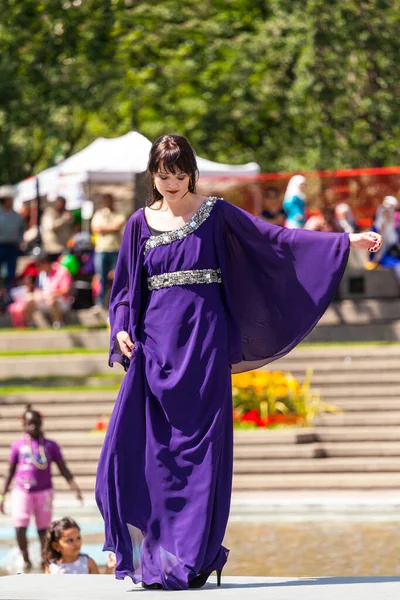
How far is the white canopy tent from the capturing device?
24.7m

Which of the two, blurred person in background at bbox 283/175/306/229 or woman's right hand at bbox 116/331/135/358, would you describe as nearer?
woman's right hand at bbox 116/331/135/358

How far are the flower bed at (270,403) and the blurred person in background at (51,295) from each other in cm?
570

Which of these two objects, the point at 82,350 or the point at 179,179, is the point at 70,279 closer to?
the point at 82,350

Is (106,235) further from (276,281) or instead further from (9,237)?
(276,281)

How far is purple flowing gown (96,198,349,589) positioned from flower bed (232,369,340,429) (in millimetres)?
9661

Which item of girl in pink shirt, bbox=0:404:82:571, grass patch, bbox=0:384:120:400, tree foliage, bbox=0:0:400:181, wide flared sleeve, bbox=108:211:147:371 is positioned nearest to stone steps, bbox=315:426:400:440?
grass patch, bbox=0:384:120:400

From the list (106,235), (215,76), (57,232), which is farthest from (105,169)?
(215,76)

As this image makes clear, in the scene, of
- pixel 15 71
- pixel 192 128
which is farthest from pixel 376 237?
pixel 192 128

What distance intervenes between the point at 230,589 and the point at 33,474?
20.4 ft

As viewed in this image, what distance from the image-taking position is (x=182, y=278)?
269 inches

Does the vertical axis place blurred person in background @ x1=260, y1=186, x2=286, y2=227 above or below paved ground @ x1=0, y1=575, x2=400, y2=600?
above

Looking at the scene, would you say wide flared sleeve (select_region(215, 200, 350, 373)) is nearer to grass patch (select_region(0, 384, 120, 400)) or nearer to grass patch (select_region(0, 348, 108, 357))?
grass patch (select_region(0, 384, 120, 400))

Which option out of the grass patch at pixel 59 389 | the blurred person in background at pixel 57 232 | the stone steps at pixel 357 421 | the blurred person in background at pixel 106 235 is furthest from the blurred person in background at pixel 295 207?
the stone steps at pixel 357 421

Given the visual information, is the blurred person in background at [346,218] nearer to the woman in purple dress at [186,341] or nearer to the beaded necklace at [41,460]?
the beaded necklace at [41,460]
